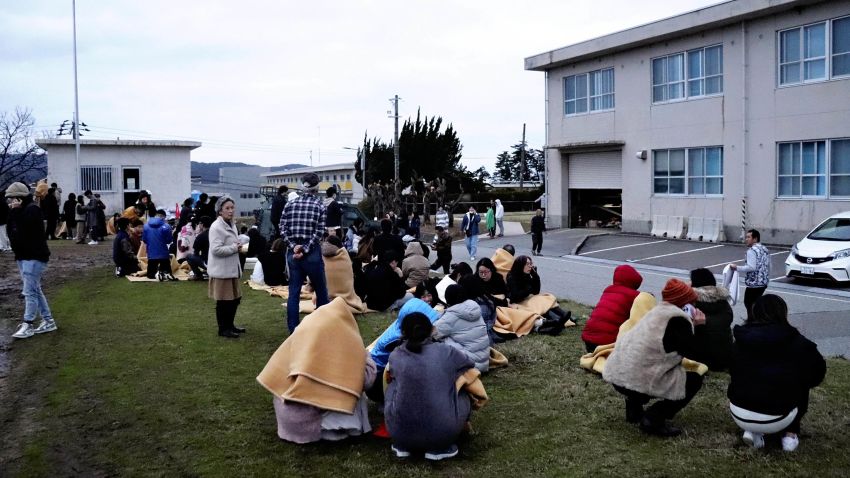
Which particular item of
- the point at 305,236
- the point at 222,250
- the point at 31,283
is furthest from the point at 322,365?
the point at 31,283

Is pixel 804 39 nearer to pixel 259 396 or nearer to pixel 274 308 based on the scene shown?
pixel 274 308

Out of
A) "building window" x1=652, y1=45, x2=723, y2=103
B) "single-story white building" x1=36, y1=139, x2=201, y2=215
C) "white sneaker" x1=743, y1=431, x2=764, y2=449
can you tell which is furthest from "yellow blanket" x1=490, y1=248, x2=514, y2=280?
"single-story white building" x1=36, y1=139, x2=201, y2=215

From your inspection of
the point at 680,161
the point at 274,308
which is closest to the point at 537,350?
the point at 274,308

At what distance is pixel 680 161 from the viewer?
26.8 metres

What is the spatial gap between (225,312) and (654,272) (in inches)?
499

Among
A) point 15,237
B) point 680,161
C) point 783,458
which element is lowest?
point 783,458

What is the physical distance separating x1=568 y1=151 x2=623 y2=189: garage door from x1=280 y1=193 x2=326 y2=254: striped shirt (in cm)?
2200

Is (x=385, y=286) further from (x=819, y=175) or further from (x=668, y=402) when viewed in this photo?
(x=819, y=175)

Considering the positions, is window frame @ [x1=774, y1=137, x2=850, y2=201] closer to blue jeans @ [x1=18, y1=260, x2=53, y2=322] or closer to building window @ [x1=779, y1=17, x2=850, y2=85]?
building window @ [x1=779, y1=17, x2=850, y2=85]

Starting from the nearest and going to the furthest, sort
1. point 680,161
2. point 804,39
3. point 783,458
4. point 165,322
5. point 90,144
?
point 783,458 → point 165,322 → point 804,39 → point 680,161 → point 90,144

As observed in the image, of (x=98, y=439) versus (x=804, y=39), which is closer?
(x=98, y=439)

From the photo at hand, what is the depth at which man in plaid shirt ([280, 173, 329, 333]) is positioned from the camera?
918 cm

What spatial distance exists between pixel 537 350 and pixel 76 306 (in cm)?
801

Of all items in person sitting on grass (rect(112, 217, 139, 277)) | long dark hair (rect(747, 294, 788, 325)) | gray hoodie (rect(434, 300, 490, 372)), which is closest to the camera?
long dark hair (rect(747, 294, 788, 325))
